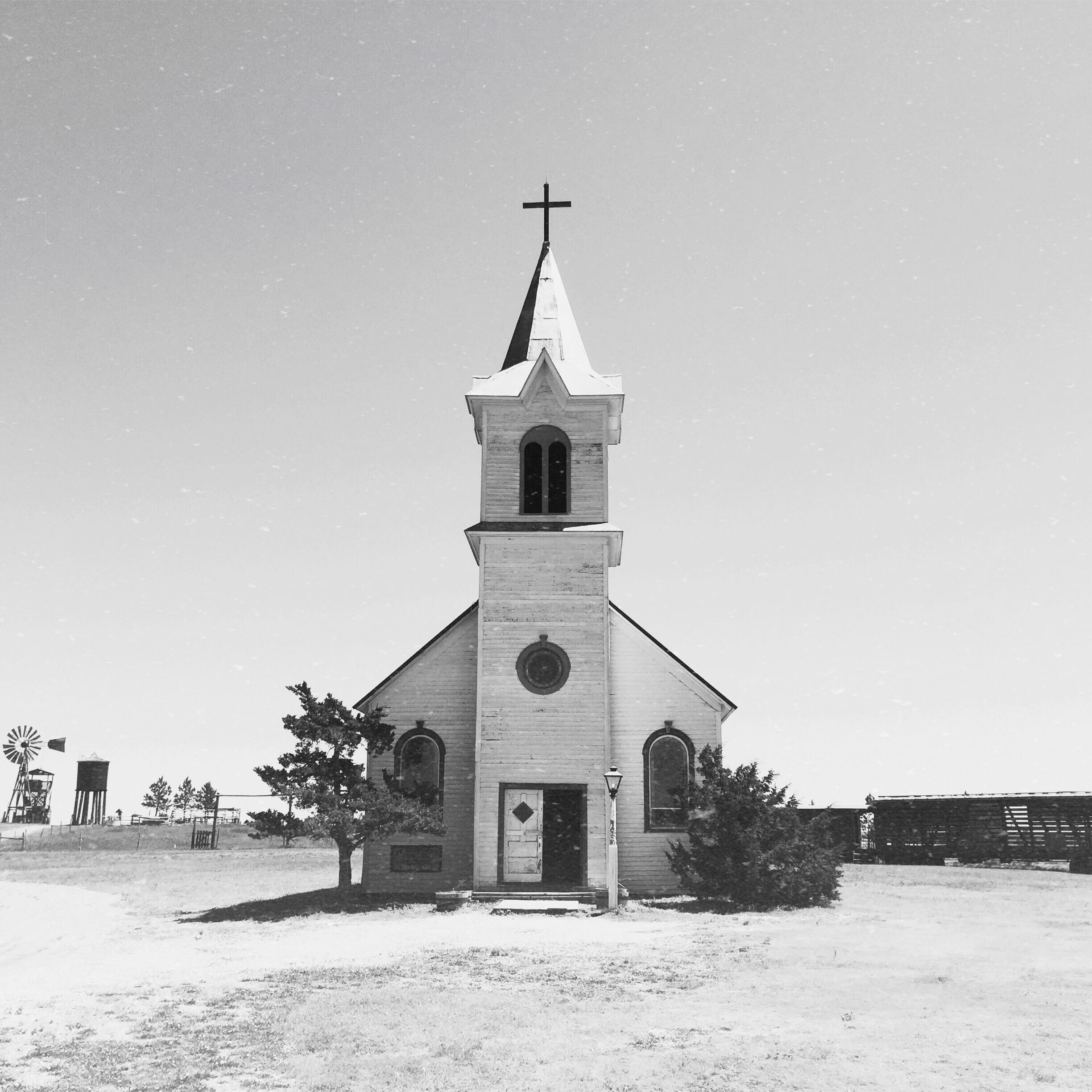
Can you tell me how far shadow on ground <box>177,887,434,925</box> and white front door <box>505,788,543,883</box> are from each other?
2055 millimetres

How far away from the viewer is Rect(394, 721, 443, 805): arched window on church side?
25.7m

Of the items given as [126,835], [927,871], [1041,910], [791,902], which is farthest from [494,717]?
[126,835]

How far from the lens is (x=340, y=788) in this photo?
22984 millimetres

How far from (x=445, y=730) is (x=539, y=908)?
5958 mm

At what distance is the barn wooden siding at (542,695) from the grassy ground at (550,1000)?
3345 mm

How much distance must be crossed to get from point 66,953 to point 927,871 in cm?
2808

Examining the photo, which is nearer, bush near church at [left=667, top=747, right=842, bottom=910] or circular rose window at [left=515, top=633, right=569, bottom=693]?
bush near church at [left=667, top=747, right=842, bottom=910]

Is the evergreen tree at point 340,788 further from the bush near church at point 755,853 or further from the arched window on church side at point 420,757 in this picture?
the bush near church at point 755,853

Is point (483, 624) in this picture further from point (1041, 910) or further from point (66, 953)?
point (1041, 910)

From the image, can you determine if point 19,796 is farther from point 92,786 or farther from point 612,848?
point 612,848

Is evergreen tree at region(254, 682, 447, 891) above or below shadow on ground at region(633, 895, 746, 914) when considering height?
above

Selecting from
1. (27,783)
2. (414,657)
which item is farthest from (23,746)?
(414,657)

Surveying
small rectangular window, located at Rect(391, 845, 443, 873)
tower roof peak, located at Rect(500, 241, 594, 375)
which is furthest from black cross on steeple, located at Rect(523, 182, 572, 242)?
small rectangular window, located at Rect(391, 845, 443, 873)

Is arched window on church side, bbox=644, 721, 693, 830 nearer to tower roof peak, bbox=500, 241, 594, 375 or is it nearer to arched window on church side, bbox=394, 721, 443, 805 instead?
arched window on church side, bbox=394, 721, 443, 805
